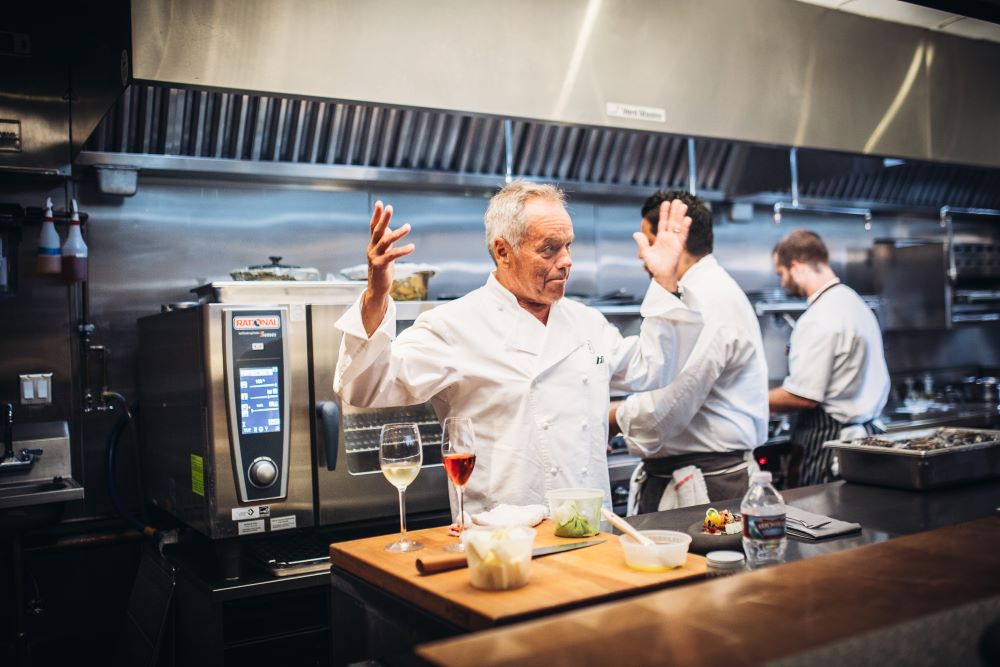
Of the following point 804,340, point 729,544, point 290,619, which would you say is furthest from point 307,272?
point 804,340

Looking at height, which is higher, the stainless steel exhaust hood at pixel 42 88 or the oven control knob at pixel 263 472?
the stainless steel exhaust hood at pixel 42 88

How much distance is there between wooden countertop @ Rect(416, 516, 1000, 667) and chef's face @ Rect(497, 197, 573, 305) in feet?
4.11

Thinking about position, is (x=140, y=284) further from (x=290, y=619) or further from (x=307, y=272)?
(x=290, y=619)

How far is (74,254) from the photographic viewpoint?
10.9 feet

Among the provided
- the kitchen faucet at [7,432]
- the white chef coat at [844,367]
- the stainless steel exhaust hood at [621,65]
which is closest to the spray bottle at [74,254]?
the kitchen faucet at [7,432]

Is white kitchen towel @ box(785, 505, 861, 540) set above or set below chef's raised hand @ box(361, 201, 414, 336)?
below

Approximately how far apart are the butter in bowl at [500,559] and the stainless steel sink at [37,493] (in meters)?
1.94

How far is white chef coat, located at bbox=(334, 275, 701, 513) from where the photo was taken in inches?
96.4

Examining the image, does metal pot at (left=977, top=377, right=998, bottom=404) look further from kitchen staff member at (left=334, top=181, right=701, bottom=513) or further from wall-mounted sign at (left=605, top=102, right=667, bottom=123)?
kitchen staff member at (left=334, top=181, right=701, bottom=513)

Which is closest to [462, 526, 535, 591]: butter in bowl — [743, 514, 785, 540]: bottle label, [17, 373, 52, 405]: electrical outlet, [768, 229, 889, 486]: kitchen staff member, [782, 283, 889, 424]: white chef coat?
[743, 514, 785, 540]: bottle label

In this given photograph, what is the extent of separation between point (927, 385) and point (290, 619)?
517 cm

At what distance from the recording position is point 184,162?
11.8 ft

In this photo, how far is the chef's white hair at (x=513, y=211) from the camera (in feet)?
8.32

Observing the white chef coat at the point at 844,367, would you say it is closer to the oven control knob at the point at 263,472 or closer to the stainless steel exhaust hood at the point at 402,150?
the stainless steel exhaust hood at the point at 402,150
